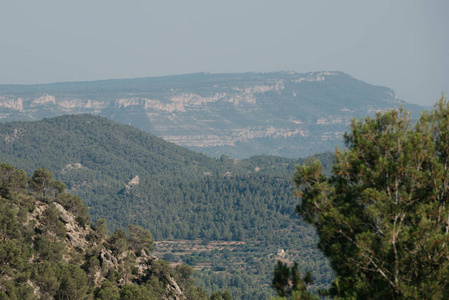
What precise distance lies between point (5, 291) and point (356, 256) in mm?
28517

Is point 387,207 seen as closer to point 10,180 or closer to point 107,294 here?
point 107,294

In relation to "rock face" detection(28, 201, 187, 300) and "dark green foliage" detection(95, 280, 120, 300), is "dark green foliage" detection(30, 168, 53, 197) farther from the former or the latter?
"dark green foliage" detection(95, 280, 120, 300)

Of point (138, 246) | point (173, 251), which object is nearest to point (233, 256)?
point (173, 251)

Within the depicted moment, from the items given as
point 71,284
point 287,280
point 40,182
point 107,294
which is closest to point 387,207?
point 287,280

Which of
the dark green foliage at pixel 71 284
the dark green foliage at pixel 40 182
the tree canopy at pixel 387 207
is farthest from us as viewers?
the dark green foliage at pixel 40 182

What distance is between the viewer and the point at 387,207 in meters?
20.1

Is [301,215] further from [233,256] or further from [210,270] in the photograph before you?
[233,256]

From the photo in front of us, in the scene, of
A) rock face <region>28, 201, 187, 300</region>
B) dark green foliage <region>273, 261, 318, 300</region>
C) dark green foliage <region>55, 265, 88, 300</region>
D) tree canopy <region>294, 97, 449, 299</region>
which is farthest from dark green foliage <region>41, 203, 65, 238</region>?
tree canopy <region>294, 97, 449, 299</region>

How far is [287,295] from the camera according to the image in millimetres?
22422

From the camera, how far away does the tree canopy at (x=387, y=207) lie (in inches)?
763

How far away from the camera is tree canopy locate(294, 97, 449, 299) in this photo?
1938 cm

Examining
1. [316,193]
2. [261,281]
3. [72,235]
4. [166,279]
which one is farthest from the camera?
[261,281]

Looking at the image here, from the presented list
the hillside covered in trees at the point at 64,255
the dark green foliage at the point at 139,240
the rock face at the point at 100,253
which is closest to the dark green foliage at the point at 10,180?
the hillside covered in trees at the point at 64,255

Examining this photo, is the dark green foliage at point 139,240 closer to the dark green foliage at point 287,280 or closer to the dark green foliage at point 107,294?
the dark green foliage at point 107,294
